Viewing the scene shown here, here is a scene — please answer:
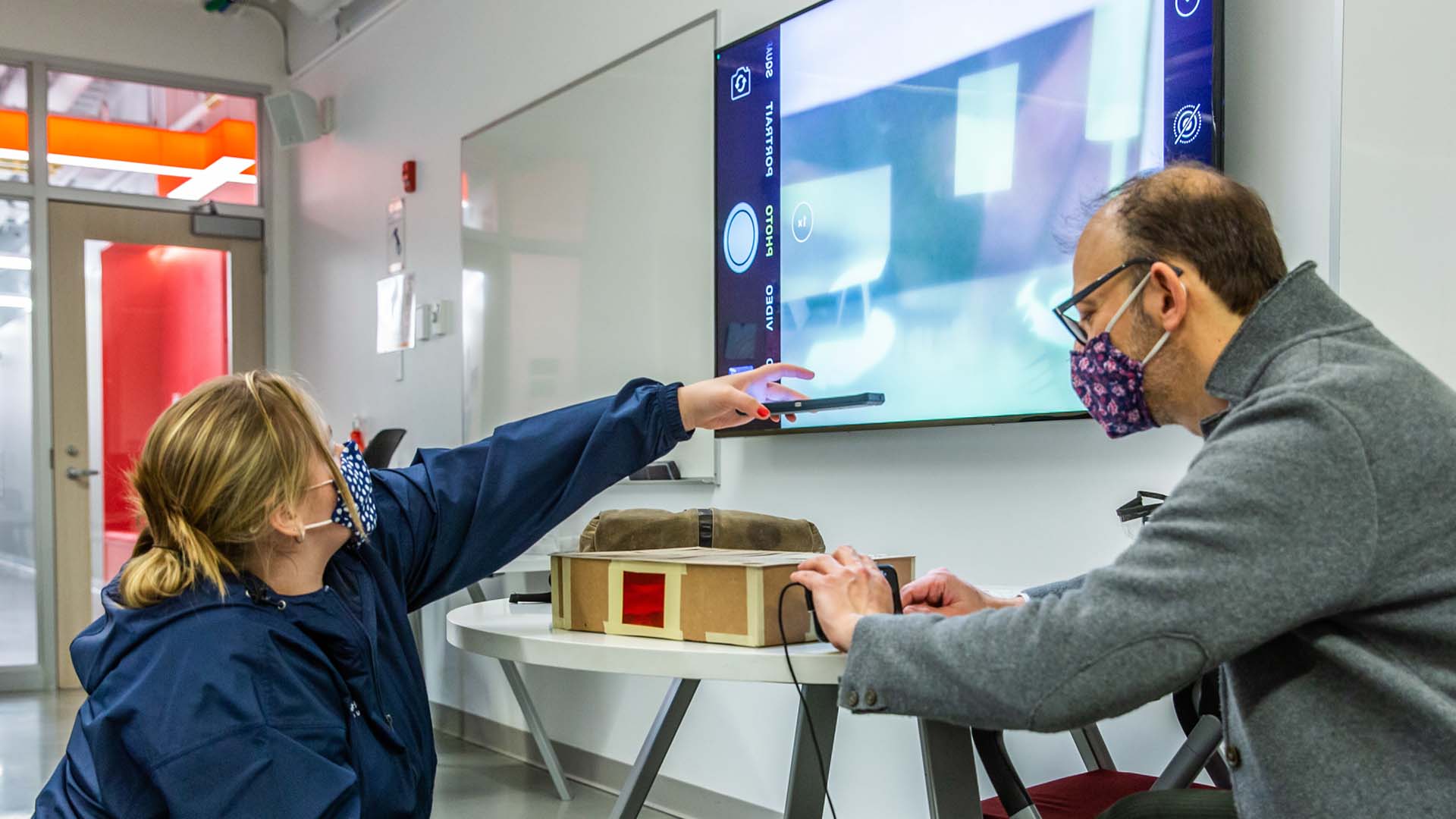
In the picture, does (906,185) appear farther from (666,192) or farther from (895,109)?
(666,192)

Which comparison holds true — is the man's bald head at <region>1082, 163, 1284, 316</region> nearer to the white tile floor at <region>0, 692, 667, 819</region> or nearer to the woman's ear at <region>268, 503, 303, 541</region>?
the woman's ear at <region>268, 503, 303, 541</region>

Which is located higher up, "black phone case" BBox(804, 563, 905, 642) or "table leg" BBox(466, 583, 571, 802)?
"black phone case" BBox(804, 563, 905, 642)

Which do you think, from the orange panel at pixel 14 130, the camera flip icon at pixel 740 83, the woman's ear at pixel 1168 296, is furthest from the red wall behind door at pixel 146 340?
the woman's ear at pixel 1168 296

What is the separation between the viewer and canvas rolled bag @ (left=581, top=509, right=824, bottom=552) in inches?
69.5

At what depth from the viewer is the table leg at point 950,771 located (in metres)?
1.34

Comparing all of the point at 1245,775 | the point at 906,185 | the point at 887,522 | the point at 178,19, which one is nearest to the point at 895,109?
the point at 906,185

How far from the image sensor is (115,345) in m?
6.04

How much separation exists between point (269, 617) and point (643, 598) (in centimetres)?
44

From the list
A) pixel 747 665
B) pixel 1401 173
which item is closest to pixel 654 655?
pixel 747 665

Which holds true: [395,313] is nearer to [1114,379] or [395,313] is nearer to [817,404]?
[817,404]

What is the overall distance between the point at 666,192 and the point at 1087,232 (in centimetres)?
222

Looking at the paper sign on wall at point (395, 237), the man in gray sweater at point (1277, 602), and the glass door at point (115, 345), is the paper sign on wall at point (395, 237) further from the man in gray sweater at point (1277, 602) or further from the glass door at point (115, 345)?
the man in gray sweater at point (1277, 602)

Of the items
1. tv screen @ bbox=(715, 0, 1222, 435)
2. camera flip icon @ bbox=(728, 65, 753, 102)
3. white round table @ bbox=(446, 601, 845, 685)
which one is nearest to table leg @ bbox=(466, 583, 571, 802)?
tv screen @ bbox=(715, 0, 1222, 435)

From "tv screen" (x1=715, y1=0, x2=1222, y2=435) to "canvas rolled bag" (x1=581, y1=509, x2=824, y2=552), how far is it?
2.19ft
